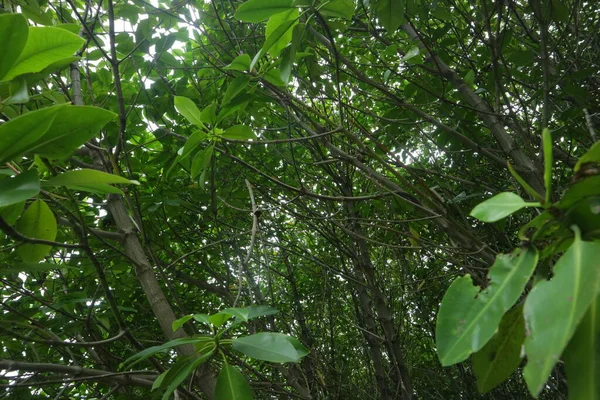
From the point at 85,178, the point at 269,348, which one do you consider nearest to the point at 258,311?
the point at 269,348

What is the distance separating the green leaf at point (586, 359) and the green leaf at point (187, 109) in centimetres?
91

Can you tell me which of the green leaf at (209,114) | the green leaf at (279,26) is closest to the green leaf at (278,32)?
the green leaf at (279,26)

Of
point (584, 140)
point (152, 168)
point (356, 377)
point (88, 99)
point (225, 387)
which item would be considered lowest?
point (356, 377)

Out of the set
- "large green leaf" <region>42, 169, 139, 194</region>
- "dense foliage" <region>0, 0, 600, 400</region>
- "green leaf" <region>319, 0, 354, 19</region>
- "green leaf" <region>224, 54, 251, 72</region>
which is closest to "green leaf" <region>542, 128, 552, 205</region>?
"dense foliage" <region>0, 0, 600, 400</region>

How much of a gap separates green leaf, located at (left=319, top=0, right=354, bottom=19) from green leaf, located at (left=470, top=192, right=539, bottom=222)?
1.99 feet

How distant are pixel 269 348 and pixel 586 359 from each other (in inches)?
18.2

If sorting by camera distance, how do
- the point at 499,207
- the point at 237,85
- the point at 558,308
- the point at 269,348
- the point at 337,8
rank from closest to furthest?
1. the point at 558,308
2. the point at 499,207
3. the point at 269,348
4. the point at 337,8
5. the point at 237,85

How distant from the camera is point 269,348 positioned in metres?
0.71

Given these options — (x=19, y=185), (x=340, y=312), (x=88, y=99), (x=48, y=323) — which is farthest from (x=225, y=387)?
(x=340, y=312)

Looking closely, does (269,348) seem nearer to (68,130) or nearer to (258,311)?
(258,311)

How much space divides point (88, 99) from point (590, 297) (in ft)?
5.57

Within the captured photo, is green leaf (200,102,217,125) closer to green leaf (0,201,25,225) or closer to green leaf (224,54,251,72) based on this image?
green leaf (224,54,251,72)

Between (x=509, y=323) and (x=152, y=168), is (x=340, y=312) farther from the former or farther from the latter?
(x=509, y=323)

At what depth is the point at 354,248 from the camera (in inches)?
83.8
